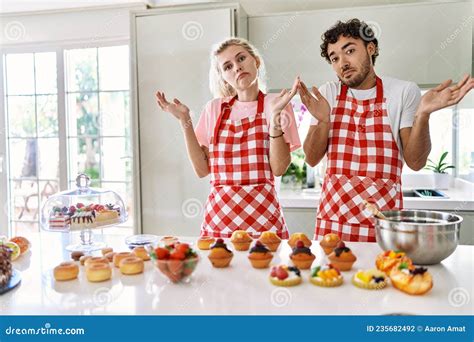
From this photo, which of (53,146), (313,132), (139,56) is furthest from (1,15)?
(313,132)

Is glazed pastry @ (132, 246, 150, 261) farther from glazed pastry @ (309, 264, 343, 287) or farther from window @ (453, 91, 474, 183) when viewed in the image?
window @ (453, 91, 474, 183)

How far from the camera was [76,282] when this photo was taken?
3.34ft

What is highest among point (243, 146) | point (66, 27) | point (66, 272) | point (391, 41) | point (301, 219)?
point (66, 27)

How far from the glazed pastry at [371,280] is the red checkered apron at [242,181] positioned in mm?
626

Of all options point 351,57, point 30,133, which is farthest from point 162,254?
point 30,133

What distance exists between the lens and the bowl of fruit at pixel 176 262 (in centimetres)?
96

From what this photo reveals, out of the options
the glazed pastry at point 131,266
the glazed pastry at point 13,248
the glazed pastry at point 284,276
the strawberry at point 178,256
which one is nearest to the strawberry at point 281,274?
the glazed pastry at point 284,276

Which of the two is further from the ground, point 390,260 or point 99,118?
point 99,118

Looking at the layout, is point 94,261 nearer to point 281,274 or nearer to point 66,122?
point 281,274

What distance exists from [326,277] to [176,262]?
320 mm

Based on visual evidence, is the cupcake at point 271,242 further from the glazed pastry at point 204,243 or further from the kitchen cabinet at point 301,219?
the kitchen cabinet at point 301,219

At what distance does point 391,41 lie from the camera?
7.68ft
